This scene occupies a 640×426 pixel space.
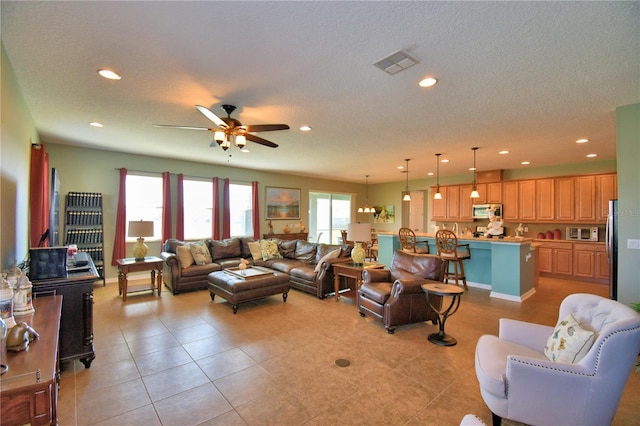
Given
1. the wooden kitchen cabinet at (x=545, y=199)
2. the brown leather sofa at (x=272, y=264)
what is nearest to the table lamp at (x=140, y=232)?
the brown leather sofa at (x=272, y=264)

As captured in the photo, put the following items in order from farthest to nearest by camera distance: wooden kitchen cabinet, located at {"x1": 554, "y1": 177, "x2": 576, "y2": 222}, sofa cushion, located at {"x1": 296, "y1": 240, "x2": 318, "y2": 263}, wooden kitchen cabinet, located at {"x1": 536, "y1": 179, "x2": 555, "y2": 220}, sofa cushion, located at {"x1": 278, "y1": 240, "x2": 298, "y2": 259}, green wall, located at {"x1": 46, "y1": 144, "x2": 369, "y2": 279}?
wooden kitchen cabinet, located at {"x1": 536, "y1": 179, "x2": 555, "y2": 220} → wooden kitchen cabinet, located at {"x1": 554, "y1": 177, "x2": 576, "y2": 222} → sofa cushion, located at {"x1": 278, "y1": 240, "x2": 298, "y2": 259} → sofa cushion, located at {"x1": 296, "y1": 240, "x2": 318, "y2": 263} → green wall, located at {"x1": 46, "y1": 144, "x2": 369, "y2": 279}

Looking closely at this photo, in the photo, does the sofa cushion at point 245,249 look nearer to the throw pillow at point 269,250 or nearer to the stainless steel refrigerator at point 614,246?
the throw pillow at point 269,250

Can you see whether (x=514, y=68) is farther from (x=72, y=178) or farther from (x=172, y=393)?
(x=72, y=178)

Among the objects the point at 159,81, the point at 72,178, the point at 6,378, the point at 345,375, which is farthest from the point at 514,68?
the point at 72,178

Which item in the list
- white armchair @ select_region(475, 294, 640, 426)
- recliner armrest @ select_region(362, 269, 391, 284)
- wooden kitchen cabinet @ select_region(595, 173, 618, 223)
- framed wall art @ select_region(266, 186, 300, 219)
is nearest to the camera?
white armchair @ select_region(475, 294, 640, 426)

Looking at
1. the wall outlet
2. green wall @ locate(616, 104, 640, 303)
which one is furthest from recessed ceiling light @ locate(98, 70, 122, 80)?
the wall outlet

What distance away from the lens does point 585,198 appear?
6.55 m

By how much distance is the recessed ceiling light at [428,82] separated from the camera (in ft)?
8.92

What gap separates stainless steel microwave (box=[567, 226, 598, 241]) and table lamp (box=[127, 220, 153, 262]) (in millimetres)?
9147

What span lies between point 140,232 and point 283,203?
4382mm

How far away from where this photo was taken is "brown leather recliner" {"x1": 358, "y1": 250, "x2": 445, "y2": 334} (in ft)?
11.7

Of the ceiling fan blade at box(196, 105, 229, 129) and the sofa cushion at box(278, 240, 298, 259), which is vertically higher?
the ceiling fan blade at box(196, 105, 229, 129)

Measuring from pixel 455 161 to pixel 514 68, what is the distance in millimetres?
4429

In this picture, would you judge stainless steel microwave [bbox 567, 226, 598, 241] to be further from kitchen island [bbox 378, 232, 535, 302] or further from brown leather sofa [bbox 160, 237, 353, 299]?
brown leather sofa [bbox 160, 237, 353, 299]
